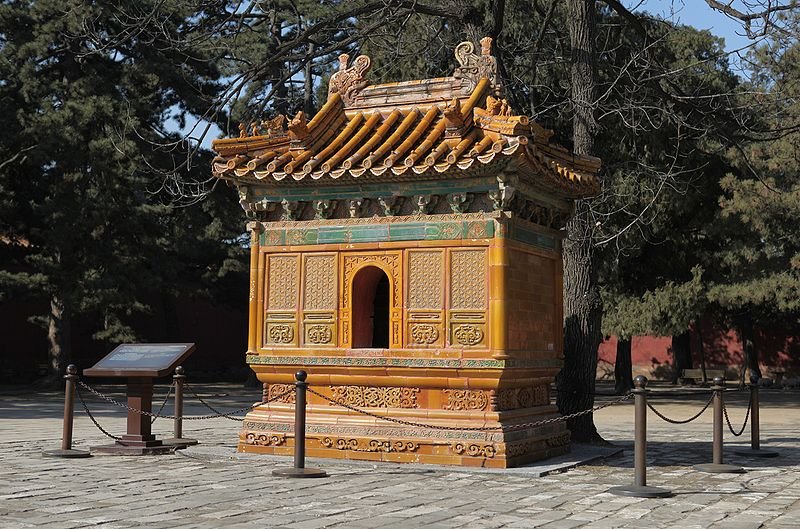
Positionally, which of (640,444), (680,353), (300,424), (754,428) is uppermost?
(680,353)

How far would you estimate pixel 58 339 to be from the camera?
2947cm

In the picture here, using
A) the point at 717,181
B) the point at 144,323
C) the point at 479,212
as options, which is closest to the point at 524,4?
the point at 717,181

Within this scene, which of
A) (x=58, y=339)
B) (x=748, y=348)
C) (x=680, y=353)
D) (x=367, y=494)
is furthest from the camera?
(x=680, y=353)

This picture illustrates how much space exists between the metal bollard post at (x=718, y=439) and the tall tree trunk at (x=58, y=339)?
22015 millimetres

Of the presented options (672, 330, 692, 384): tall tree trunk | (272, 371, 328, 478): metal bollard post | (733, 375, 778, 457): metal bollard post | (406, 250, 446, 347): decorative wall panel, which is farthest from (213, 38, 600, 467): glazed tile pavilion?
(672, 330, 692, 384): tall tree trunk

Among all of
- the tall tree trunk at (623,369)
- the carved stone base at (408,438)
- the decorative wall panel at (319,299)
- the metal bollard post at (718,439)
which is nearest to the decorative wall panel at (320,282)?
the decorative wall panel at (319,299)

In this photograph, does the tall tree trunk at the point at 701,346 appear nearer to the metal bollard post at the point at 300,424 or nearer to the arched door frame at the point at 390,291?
the arched door frame at the point at 390,291

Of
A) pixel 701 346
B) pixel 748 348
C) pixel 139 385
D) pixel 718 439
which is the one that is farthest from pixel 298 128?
pixel 701 346

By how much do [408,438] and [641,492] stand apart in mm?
2986

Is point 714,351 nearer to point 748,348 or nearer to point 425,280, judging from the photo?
point 748,348

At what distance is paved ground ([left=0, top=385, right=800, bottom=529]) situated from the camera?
25.2 ft

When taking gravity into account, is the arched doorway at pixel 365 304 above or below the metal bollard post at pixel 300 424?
above

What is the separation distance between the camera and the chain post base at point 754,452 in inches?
520

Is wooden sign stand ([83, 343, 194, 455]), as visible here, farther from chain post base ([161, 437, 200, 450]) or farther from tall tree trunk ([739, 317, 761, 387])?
tall tree trunk ([739, 317, 761, 387])
